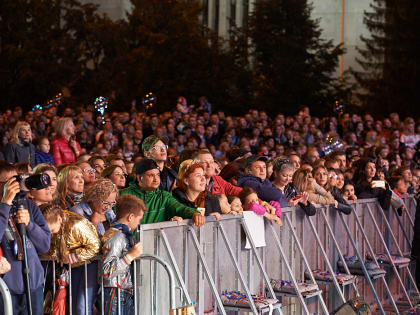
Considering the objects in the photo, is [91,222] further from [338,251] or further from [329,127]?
[329,127]

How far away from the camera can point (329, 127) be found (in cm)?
2475

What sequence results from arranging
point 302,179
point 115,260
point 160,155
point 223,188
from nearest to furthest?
1. point 115,260
2. point 160,155
3. point 223,188
4. point 302,179

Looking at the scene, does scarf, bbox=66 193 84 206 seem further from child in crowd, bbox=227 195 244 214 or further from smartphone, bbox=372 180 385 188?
smartphone, bbox=372 180 385 188

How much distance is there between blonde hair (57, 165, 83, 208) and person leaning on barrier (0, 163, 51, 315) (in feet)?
4.66

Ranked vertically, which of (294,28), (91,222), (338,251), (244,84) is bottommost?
(338,251)

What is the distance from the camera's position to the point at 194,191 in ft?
29.5

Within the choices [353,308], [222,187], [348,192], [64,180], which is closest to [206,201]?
[222,187]

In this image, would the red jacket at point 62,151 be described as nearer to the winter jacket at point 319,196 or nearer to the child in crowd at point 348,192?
the winter jacket at point 319,196

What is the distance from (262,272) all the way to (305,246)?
176cm

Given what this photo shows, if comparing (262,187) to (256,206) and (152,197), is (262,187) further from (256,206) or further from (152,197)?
(152,197)

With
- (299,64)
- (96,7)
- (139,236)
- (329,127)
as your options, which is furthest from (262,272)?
(96,7)

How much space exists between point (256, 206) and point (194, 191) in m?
0.96

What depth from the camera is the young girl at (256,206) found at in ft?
31.7

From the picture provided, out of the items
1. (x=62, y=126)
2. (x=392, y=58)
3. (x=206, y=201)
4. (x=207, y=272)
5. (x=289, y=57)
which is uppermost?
(x=392, y=58)
